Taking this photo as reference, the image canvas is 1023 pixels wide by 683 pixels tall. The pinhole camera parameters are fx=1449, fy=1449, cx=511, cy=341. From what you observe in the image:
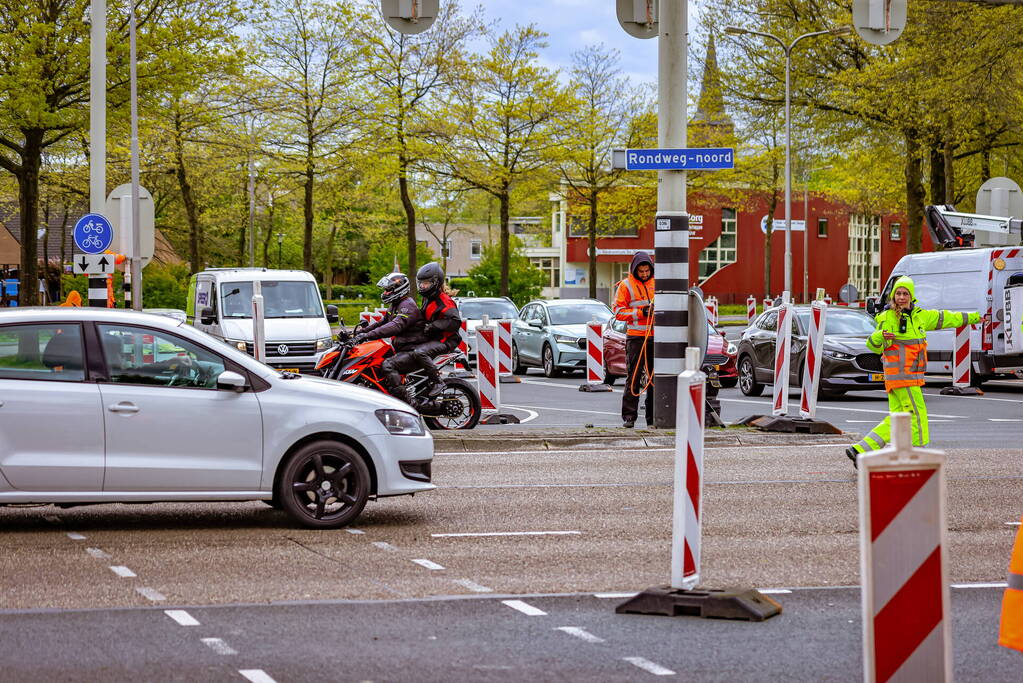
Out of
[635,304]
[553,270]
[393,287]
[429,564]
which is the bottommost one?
[429,564]

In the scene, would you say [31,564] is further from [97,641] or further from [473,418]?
[473,418]

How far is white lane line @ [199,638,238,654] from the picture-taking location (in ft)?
20.5

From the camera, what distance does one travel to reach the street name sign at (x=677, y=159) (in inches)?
541

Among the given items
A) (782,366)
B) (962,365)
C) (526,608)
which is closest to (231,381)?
(526,608)

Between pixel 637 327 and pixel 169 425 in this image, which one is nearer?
pixel 169 425

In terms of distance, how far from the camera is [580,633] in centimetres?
662

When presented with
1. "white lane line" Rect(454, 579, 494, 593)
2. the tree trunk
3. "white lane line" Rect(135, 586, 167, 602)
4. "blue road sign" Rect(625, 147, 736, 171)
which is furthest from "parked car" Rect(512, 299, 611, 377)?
"white lane line" Rect(135, 586, 167, 602)

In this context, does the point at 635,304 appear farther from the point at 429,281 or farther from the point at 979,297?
the point at 979,297

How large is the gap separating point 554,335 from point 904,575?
978 inches

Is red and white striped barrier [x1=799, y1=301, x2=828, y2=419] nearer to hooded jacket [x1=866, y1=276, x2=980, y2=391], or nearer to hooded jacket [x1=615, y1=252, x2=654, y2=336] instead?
hooded jacket [x1=615, y1=252, x2=654, y2=336]

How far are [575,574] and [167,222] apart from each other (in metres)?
63.4

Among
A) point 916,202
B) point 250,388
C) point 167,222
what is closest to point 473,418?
point 250,388

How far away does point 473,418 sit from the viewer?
16.3 m

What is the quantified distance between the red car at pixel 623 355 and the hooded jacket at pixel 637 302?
8.93 m
